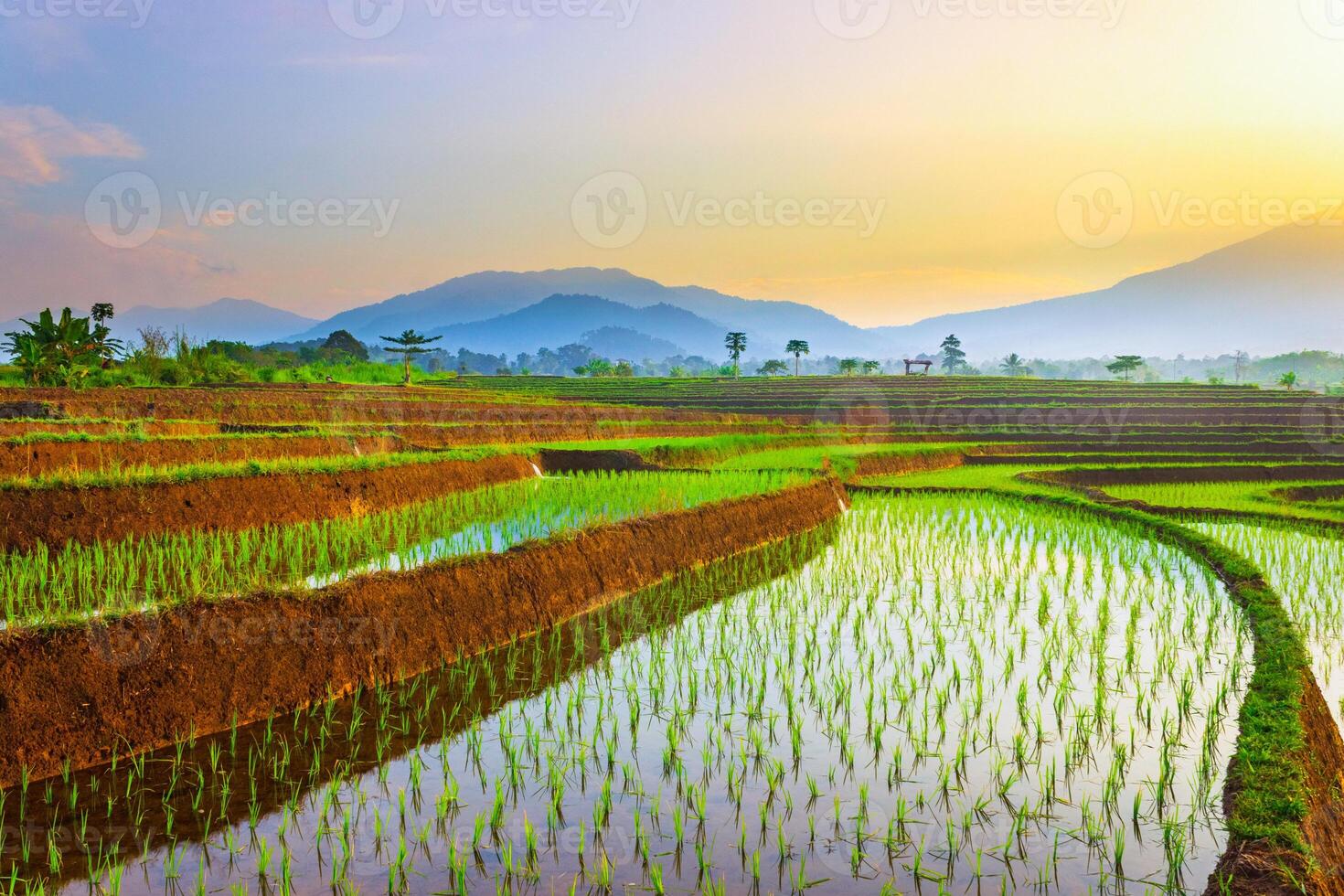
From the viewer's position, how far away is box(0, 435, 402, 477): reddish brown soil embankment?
994 centimetres

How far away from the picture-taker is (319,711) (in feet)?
15.8

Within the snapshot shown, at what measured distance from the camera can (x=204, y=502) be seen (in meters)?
8.48

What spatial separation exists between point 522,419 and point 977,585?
14.9m

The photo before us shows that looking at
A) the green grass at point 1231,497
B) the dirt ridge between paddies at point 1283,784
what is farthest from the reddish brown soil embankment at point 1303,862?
the green grass at point 1231,497

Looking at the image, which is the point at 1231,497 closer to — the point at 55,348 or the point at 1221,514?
the point at 1221,514

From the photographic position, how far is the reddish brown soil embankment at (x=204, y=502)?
291 inches

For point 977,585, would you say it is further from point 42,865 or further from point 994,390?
point 994,390

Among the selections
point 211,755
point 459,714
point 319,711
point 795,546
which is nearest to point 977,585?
point 795,546

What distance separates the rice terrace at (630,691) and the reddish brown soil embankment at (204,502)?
27 millimetres

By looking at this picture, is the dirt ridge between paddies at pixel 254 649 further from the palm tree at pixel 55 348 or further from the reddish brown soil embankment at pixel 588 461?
the palm tree at pixel 55 348

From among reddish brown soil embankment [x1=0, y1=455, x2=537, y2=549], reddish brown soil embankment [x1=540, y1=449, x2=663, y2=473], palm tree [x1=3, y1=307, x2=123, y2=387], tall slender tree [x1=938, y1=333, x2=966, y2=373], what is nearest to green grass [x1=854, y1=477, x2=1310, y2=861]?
reddish brown soil embankment [x1=0, y1=455, x2=537, y2=549]

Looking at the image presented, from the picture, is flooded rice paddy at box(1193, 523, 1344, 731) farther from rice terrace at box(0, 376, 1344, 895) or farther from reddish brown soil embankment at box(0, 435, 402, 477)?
reddish brown soil embankment at box(0, 435, 402, 477)

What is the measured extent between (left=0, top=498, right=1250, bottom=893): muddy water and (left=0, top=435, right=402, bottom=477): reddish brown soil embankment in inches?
237

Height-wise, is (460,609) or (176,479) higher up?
(176,479)
